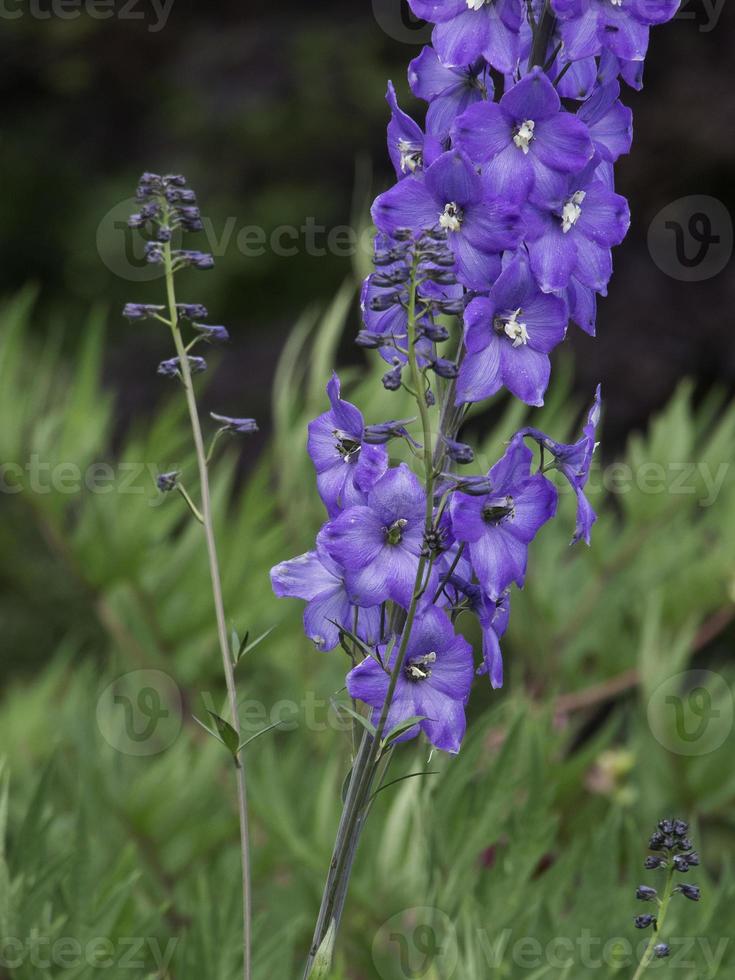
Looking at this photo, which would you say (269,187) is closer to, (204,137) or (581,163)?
(204,137)

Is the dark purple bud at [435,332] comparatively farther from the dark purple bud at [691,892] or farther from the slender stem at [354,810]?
the dark purple bud at [691,892]

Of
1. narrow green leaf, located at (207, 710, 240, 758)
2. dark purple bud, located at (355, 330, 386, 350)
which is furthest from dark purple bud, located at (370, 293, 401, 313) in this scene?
narrow green leaf, located at (207, 710, 240, 758)

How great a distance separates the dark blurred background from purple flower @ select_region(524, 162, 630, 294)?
2.14 m

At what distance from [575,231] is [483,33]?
112 mm

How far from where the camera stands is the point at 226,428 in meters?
0.71

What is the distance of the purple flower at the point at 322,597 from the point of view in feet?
2.15

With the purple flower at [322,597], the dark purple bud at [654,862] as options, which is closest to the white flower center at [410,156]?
the purple flower at [322,597]

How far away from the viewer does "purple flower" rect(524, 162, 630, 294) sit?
1.99 feet

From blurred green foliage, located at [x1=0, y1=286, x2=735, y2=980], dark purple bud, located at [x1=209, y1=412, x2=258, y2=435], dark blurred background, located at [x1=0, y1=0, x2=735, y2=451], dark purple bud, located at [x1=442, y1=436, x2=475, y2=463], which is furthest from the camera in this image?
dark blurred background, located at [x1=0, y1=0, x2=735, y2=451]

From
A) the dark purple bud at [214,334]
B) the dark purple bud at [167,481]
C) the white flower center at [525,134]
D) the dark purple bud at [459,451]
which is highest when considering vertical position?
the white flower center at [525,134]

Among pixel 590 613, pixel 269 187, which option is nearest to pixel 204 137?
pixel 269 187

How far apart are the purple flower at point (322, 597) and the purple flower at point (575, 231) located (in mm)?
198

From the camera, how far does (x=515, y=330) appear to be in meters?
0.60

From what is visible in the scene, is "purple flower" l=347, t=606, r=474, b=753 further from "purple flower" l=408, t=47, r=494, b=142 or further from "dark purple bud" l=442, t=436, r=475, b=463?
"purple flower" l=408, t=47, r=494, b=142
